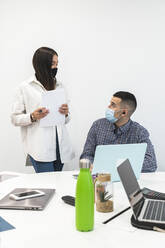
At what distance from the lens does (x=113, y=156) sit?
1614mm

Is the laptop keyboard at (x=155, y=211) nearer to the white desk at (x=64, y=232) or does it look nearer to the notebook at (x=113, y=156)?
the white desk at (x=64, y=232)

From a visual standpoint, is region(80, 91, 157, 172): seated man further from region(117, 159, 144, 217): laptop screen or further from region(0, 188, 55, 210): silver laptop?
region(117, 159, 144, 217): laptop screen

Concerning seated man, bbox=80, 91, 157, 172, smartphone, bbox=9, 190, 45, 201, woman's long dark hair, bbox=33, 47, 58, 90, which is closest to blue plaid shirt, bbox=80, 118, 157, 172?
seated man, bbox=80, 91, 157, 172

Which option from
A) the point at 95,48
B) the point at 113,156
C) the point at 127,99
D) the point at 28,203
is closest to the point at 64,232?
the point at 28,203

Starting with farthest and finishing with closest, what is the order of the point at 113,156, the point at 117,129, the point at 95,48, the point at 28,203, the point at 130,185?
the point at 95,48 → the point at 117,129 → the point at 113,156 → the point at 28,203 → the point at 130,185

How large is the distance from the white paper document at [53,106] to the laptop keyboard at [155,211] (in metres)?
1.13

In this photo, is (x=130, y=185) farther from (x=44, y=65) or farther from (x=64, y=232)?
(x=44, y=65)

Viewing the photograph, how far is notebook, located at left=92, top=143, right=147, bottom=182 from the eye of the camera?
1581 millimetres

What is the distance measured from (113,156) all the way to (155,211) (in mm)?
472

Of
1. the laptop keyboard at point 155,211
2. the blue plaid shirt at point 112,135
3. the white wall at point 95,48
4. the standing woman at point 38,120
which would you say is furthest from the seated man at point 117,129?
the laptop keyboard at point 155,211

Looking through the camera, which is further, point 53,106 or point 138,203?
point 53,106

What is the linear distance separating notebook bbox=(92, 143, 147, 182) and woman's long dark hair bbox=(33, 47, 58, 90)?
99 cm

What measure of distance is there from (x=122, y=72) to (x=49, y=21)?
856mm

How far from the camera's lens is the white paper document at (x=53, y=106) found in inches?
85.9
